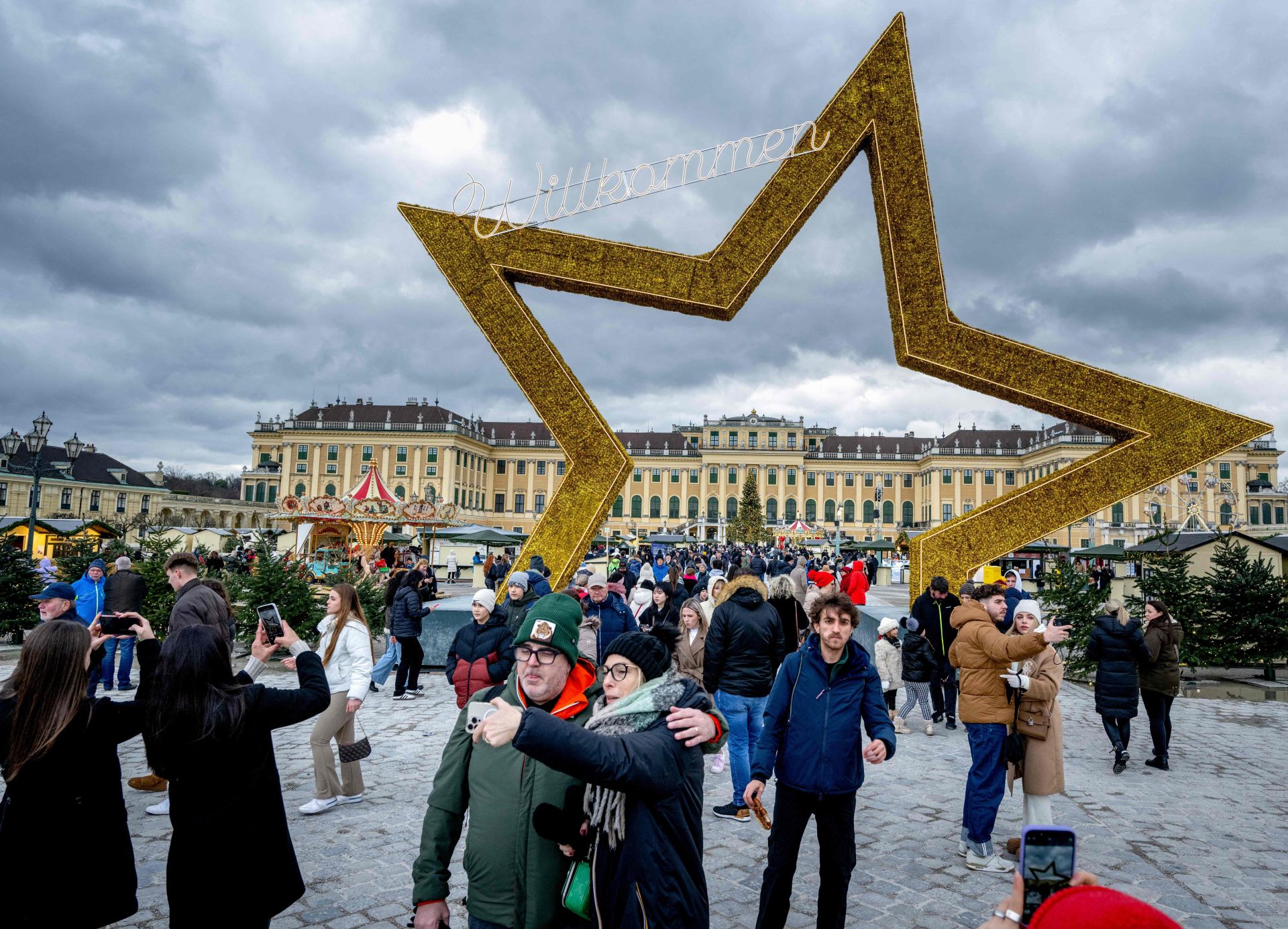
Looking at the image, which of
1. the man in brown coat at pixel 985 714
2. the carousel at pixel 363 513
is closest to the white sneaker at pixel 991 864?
the man in brown coat at pixel 985 714

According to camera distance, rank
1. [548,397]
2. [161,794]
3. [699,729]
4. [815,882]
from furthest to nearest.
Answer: [548,397] < [161,794] < [815,882] < [699,729]

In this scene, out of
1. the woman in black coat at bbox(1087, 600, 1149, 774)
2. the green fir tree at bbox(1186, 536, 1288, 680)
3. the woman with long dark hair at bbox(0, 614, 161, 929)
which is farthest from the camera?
the green fir tree at bbox(1186, 536, 1288, 680)

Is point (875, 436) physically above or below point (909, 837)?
above

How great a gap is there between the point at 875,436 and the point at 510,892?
86.6m

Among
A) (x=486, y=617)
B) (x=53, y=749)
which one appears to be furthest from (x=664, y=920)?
(x=486, y=617)

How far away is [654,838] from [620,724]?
0.28m

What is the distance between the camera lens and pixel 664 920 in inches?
71.3

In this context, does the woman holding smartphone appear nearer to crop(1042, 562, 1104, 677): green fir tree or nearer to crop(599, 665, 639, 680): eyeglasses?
crop(599, 665, 639, 680): eyeglasses

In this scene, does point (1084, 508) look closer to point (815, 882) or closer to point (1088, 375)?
point (1088, 375)

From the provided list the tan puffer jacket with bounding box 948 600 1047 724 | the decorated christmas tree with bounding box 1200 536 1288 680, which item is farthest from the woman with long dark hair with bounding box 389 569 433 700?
the decorated christmas tree with bounding box 1200 536 1288 680

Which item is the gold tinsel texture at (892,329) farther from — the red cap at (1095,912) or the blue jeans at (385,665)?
the red cap at (1095,912)

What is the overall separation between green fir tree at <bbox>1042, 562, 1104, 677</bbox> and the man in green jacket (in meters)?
8.88

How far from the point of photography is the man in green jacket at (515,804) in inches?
76.7

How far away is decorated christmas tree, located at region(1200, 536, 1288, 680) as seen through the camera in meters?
9.82
